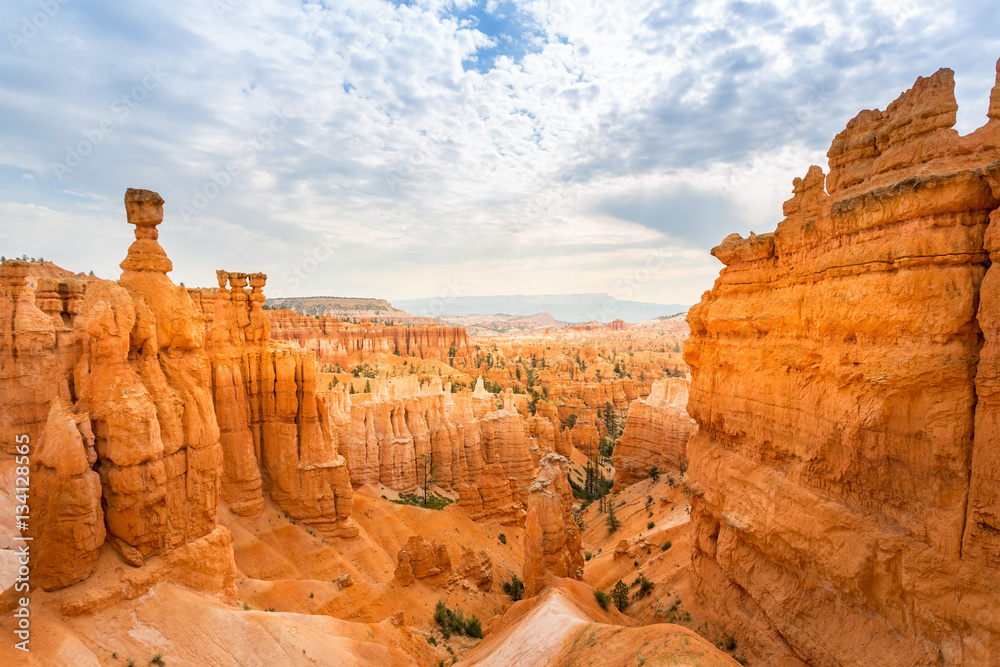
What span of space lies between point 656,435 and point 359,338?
70.8 m

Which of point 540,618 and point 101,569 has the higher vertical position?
point 101,569

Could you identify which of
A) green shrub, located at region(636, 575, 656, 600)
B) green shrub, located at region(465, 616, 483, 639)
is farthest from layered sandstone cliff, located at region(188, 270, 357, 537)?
green shrub, located at region(636, 575, 656, 600)

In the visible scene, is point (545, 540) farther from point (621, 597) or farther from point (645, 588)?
point (645, 588)

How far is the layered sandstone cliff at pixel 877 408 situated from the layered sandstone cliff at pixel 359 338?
7272 centimetres

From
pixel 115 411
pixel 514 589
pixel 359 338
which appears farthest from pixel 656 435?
pixel 359 338

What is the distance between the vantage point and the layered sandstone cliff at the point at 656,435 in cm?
3969

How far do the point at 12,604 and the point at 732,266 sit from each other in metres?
18.8

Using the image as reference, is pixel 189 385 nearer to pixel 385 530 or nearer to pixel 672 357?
pixel 385 530

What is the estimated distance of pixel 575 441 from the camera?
5469 cm

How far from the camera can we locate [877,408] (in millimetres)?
9383

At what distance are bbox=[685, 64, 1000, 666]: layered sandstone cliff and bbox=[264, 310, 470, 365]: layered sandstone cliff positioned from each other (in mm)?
72717

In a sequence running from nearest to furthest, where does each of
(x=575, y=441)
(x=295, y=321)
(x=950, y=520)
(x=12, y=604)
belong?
(x=950, y=520) < (x=12, y=604) < (x=575, y=441) < (x=295, y=321)

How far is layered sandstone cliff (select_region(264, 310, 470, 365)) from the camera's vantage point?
8662 centimetres

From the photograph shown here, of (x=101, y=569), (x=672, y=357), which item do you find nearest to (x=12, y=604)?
(x=101, y=569)
